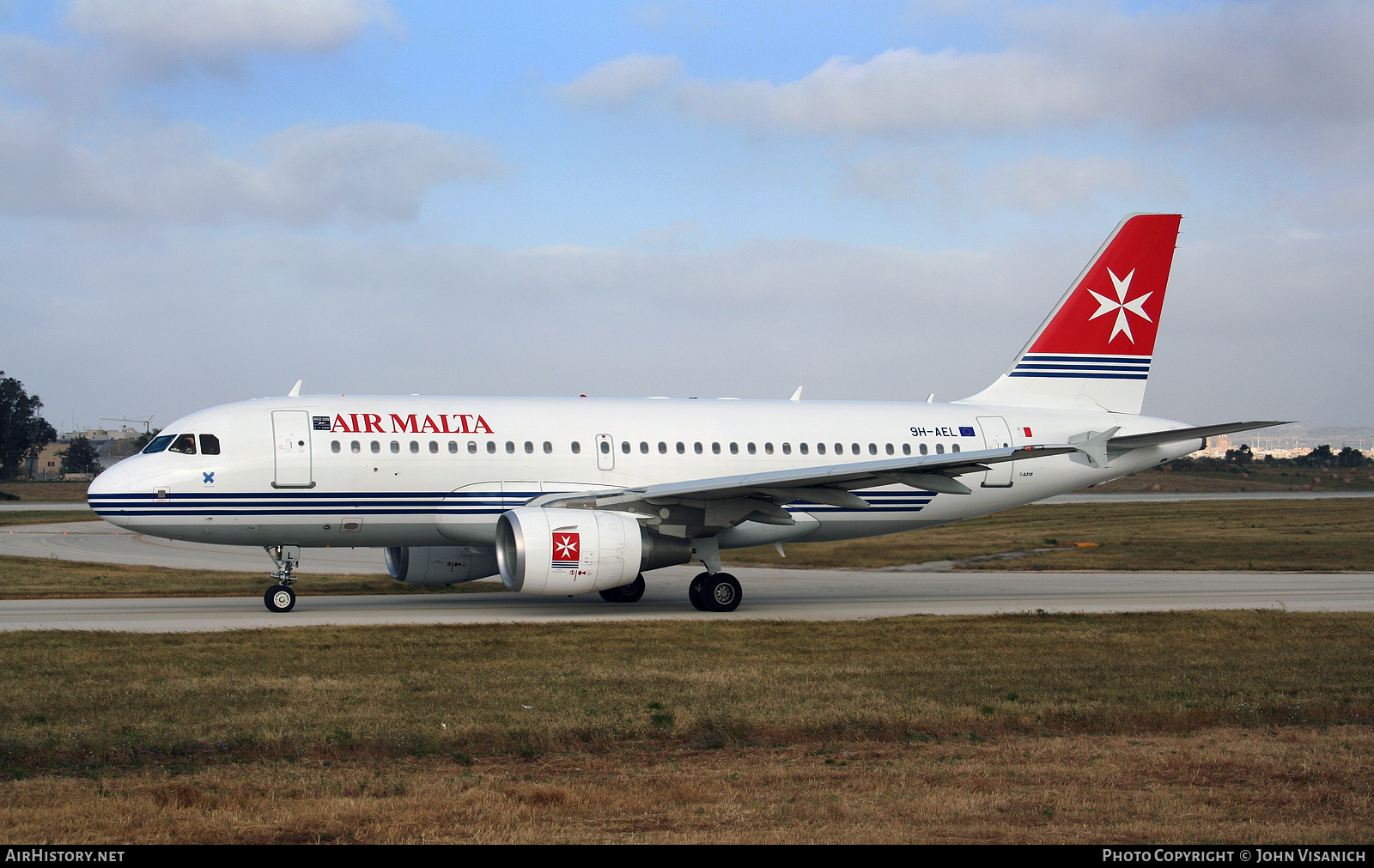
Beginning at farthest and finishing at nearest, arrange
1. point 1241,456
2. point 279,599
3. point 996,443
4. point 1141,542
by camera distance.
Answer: point 1241,456
point 1141,542
point 996,443
point 279,599

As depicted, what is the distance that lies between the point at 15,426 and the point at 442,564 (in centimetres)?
10044

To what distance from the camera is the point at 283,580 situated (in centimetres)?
2044

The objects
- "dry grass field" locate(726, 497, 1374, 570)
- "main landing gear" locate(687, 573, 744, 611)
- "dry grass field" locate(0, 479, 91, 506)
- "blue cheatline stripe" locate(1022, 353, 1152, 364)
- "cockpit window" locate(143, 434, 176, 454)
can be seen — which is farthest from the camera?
"dry grass field" locate(0, 479, 91, 506)

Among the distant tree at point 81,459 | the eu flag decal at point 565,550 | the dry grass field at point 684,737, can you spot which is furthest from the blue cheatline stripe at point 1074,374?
the distant tree at point 81,459

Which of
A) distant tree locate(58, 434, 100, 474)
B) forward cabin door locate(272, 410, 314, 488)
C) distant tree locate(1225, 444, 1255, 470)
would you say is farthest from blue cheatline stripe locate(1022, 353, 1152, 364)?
distant tree locate(58, 434, 100, 474)

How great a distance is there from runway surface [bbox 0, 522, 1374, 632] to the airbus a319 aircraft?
934mm

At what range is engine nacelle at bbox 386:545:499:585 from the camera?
22.2 meters

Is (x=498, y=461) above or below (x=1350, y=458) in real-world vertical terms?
above

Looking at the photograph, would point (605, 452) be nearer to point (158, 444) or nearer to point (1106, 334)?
point (158, 444)

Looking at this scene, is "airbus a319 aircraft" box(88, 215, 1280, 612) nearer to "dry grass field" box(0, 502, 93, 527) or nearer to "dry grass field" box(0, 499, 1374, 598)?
"dry grass field" box(0, 499, 1374, 598)

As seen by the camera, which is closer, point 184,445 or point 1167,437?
point 184,445

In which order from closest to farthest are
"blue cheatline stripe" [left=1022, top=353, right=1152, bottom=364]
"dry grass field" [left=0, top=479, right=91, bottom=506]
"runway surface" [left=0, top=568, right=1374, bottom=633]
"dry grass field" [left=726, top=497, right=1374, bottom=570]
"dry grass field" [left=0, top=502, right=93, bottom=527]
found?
"runway surface" [left=0, top=568, right=1374, bottom=633] → "blue cheatline stripe" [left=1022, top=353, right=1152, bottom=364] → "dry grass field" [left=726, top=497, right=1374, bottom=570] → "dry grass field" [left=0, top=502, right=93, bottom=527] → "dry grass field" [left=0, top=479, right=91, bottom=506]

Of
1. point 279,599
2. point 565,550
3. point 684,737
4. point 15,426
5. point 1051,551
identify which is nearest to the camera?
point 684,737

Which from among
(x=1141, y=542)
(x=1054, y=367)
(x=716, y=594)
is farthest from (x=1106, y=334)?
(x=1141, y=542)
